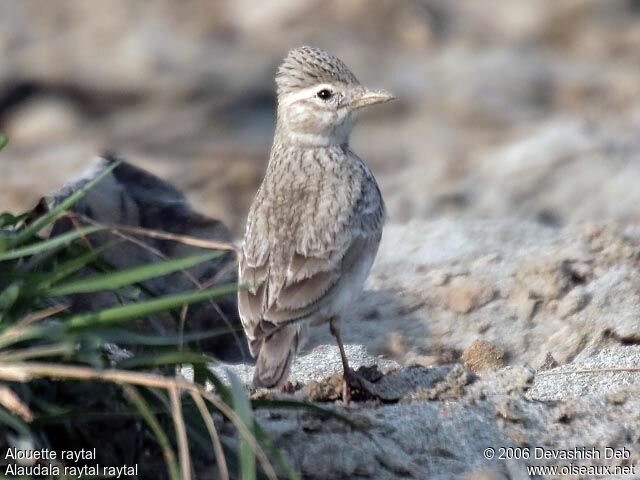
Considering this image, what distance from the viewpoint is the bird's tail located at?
474 cm

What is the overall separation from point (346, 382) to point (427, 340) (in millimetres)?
1177

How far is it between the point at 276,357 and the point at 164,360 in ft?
3.31

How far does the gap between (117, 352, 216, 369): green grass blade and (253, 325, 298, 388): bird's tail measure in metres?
0.76

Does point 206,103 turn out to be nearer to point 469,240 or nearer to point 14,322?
point 469,240

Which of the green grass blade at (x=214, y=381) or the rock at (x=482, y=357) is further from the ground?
the rock at (x=482, y=357)

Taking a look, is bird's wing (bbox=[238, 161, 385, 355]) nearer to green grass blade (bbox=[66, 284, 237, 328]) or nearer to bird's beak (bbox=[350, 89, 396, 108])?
bird's beak (bbox=[350, 89, 396, 108])

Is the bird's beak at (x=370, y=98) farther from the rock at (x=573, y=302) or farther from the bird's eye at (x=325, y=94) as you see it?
the rock at (x=573, y=302)

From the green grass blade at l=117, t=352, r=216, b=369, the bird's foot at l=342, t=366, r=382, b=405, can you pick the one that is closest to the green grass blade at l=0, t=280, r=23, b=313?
the green grass blade at l=117, t=352, r=216, b=369

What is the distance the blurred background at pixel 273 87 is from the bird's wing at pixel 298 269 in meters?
3.31

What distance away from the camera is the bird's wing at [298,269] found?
505cm

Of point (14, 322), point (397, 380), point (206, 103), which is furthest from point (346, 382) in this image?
point (206, 103)

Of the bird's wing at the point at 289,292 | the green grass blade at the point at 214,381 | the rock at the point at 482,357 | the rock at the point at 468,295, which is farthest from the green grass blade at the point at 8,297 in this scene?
the rock at the point at 468,295

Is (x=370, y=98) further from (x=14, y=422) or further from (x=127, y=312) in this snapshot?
(x=14, y=422)

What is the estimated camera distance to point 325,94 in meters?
6.18
